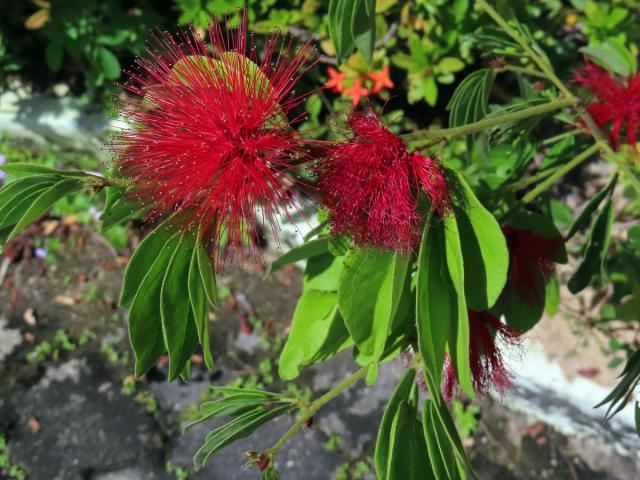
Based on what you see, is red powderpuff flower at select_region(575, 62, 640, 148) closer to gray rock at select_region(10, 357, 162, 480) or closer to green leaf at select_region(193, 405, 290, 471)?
green leaf at select_region(193, 405, 290, 471)

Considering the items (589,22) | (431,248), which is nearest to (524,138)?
(589,22)

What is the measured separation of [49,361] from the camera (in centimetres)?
239

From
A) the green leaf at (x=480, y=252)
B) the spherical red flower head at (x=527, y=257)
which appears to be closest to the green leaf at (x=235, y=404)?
the green leaf at (x=480, y=252)

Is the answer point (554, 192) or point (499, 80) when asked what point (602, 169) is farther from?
point (499, 80)

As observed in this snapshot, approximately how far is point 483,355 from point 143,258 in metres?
0.62

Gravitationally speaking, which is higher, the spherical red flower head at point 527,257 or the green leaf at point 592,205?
the green leaf at point 592,205

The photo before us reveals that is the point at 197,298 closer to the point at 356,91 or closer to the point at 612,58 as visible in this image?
the point at 612,58

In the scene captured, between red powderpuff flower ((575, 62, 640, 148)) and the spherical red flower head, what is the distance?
33cm

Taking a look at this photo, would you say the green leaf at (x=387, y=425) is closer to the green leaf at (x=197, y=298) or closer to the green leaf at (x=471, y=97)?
the green leaf at (x=197, y=298)

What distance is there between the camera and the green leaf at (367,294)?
846 millimetres

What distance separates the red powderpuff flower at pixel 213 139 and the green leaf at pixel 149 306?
2.3 inches

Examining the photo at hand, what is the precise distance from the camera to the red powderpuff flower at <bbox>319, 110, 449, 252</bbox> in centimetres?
83

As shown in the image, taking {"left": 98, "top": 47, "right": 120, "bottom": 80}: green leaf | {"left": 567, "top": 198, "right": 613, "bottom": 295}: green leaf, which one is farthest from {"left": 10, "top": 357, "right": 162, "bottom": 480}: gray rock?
{"left": 567, "top": 198, "right": 613, "bottom": 295}: green leaf

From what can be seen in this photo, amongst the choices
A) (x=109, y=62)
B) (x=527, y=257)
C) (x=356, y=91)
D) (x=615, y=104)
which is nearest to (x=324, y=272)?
(x=527, y=257)
